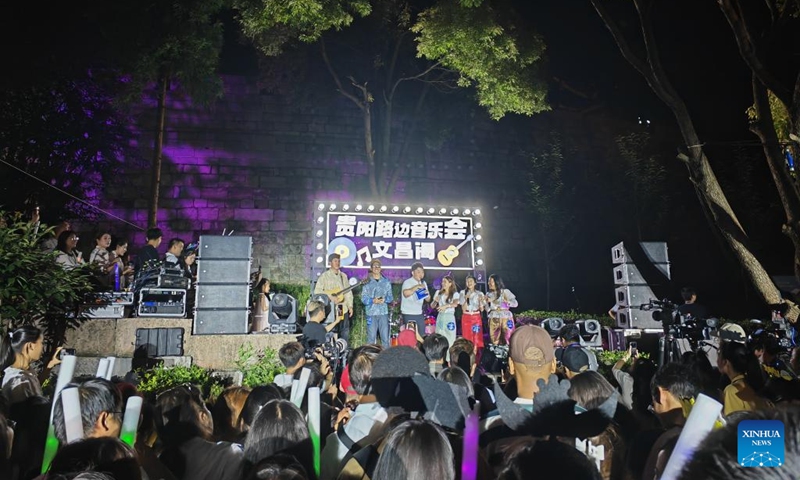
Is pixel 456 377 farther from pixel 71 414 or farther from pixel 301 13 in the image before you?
pixel 301 13

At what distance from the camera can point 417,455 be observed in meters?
1.80

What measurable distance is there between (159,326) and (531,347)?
6.38m

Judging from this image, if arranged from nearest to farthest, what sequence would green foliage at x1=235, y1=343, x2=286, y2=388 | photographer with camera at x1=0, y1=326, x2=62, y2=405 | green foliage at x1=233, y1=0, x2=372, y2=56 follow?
1. photographer with camera at x1=0, y1=326, x2=62, y2=405
2. green foliage at x1=235, y1=343, x2=286, y2=388
3. green foliage at x1=233, y1=0, x2=372, y2=56

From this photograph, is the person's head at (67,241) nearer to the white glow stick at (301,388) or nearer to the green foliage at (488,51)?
the white glow stick at (301,388)

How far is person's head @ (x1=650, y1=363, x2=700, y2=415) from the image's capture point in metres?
3.20

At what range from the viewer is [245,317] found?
8.23 meters

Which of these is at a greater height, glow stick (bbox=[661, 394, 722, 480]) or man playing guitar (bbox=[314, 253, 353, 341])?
man playing guitar (bbox=[314, 253, 353, 341])

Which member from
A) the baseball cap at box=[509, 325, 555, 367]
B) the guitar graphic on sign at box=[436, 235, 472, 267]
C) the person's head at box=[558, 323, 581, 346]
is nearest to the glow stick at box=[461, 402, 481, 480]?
the baseball cap at box=[509, 325, 555, 367]

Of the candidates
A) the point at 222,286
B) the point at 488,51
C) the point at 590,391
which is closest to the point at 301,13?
the point at 488,51

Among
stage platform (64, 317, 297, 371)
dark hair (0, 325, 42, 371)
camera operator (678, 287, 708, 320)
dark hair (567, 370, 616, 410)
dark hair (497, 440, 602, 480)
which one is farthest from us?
camera operator (678, 287, 708, 320)

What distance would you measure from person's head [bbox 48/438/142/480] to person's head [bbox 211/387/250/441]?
182 centimetres

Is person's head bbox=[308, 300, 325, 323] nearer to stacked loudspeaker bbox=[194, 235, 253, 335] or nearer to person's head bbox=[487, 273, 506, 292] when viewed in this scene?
stacked loudspeaker bbox=[194, 235, 253, 335]

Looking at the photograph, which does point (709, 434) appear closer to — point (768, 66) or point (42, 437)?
point (42, 437)

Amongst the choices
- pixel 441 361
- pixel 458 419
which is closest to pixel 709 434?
pixel 458 419
